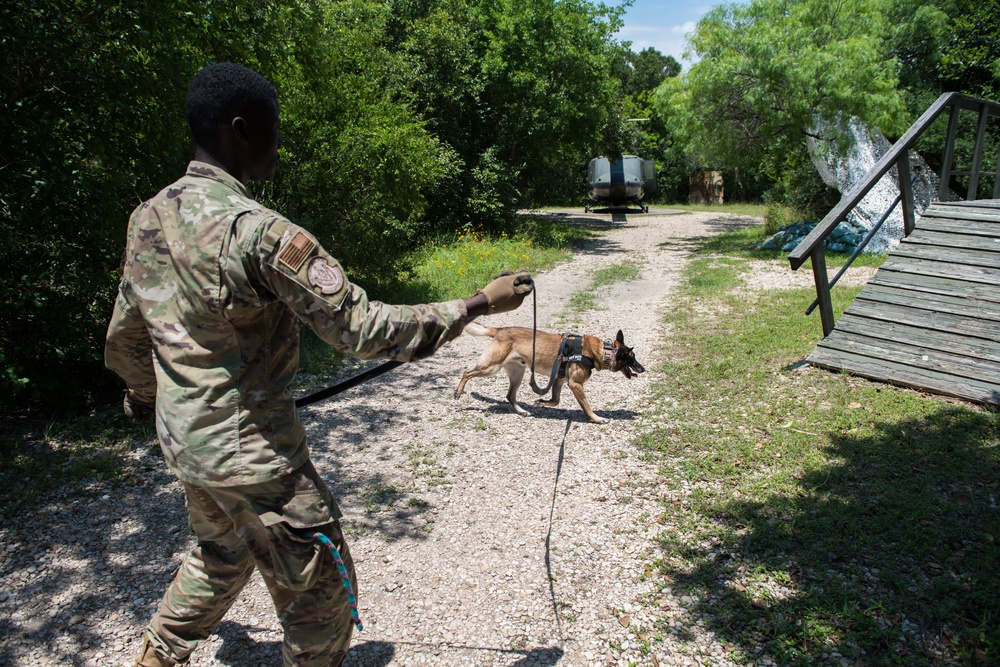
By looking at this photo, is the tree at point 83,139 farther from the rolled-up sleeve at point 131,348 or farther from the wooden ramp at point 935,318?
the wooden ramp at point 935,318

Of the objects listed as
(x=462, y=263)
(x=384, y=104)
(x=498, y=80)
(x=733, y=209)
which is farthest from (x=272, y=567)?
(x=733, y=209)

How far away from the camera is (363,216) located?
1034cm

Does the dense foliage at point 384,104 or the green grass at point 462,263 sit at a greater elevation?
the dense foliage at point 384,104

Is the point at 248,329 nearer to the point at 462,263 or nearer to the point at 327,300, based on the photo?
the point at 327,300

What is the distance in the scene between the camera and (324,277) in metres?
1.89

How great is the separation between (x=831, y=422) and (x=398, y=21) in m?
17.0

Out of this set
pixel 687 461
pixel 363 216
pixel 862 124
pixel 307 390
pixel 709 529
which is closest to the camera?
pixel 709 529

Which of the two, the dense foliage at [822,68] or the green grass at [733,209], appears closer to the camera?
the dense foliage at [822,68]

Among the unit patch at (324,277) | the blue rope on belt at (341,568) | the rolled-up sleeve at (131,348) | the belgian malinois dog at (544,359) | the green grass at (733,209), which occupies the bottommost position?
the belgian malinois dog at (544,359)

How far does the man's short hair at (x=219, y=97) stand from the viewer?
2047mm

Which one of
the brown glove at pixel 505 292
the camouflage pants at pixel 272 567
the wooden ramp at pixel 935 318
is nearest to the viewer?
the camouflage pants at pixel 272 567

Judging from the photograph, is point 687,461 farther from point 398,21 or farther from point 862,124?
point 398,21

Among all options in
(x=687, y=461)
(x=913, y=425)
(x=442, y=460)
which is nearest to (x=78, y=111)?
(x=442, y=460)

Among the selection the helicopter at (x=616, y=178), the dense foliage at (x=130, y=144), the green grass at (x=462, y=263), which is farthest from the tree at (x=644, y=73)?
the dense foliage at (x=130, y=144)
